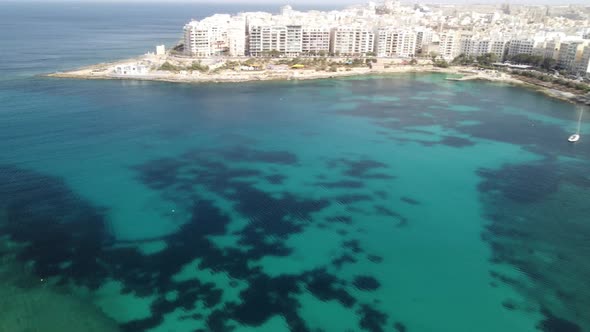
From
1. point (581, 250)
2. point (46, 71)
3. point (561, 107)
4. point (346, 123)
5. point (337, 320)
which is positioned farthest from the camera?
point (46, 71)

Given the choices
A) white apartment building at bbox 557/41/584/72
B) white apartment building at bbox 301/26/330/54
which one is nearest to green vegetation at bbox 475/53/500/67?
white apartment building at bbox 557/41/584/72

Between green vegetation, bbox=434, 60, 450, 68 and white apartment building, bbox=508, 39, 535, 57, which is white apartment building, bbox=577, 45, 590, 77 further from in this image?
green vegetation, bbox=434, 60, 450, 68

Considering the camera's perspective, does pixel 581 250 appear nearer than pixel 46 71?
Yes

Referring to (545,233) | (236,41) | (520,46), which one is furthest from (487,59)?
(545,233)

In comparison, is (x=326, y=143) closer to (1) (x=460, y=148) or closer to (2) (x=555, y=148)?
(1) (x=460, y=148)

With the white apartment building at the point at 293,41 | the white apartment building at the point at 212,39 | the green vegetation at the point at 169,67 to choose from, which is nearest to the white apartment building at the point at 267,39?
the white apartment building at the point at 293,41

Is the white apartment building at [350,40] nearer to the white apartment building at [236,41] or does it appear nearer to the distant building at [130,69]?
the white apartment building at [236,41]

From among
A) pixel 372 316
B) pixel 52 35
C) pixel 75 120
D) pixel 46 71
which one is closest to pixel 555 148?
pixel 372 316
